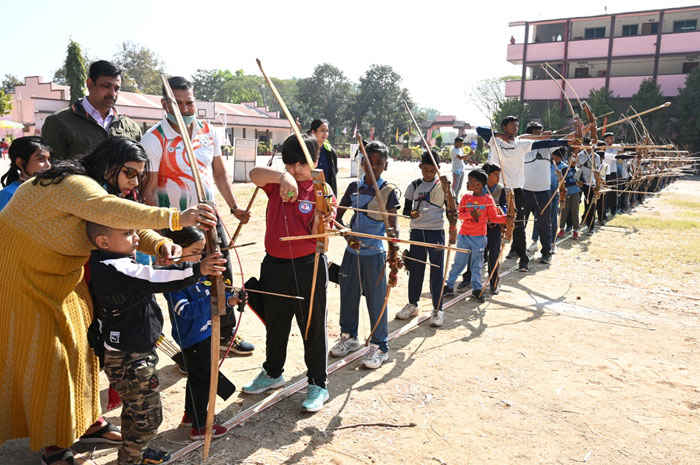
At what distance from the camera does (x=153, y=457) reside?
2.52 metres

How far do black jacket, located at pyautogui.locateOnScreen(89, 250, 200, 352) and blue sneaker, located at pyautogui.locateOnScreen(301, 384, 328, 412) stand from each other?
121 centimetres

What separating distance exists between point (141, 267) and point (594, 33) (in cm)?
4419

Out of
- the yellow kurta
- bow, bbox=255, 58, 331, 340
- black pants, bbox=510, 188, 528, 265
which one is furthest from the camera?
black pants, bbox=510, 188, 528, 265

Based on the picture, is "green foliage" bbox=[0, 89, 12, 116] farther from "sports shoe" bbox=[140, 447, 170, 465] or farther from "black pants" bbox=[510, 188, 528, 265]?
"sports shoe" bbox=[140, 447, 170, 465]

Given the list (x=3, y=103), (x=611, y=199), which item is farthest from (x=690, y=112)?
(x=3, y=103)

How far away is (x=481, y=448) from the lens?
2.83 metres

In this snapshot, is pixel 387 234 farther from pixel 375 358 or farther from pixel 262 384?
pixel 262 384

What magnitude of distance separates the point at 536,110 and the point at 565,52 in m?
4.77

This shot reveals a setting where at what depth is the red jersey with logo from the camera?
310cm

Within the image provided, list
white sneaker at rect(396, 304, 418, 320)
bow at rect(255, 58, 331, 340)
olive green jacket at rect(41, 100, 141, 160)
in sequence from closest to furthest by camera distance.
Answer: bow at rect(255, 58, 331, 340) → olive green jacket at rect(41, 100, 141, 160) → white sneaker at rect(396, 304, 418, 320)

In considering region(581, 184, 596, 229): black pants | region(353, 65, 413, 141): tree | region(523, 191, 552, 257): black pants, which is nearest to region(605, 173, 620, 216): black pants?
region(581, 184, 596, 229): black pants

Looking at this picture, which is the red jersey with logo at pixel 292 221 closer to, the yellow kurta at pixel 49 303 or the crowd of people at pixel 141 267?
the crowd of people at pixel 141 267

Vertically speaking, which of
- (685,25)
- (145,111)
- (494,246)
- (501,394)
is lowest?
(501,394)

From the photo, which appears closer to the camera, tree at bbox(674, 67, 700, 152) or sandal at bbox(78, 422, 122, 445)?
sandal at bbox(78, 422, 122, 445)
